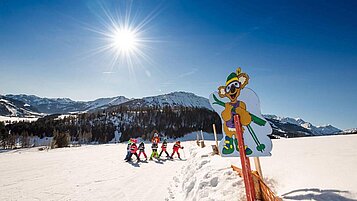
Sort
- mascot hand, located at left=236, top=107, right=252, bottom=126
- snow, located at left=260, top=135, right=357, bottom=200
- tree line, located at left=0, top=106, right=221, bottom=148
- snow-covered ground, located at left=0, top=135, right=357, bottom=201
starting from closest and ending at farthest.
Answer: snow, located at left=260, top=135, right=357, bottom=200 < snow-covered ground, located at left=0, top=135, right=357, bottom=201 < mascot hand, located at left=236, top=107, right=252, bottom=126 < tree line, located at left=0, top=106, right=221, bottom=148

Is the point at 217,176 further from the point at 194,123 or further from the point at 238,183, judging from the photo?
the point at 194,123

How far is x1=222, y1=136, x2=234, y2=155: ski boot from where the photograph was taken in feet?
11.3

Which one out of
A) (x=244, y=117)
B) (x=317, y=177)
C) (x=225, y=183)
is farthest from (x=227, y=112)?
(x=317, y=177)

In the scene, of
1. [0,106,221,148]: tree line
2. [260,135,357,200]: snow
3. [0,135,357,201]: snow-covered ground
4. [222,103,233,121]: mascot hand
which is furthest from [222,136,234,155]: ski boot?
[0,106,221,148]: tree line

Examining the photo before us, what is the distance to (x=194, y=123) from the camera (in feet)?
343

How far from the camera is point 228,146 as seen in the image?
3459 millimetres

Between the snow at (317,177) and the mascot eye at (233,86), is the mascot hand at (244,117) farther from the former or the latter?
the snow at (317,177)

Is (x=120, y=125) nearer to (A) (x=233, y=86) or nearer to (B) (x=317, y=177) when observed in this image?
(A) (x=233, y=86)

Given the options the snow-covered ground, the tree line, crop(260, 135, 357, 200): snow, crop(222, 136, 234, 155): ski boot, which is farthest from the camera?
the tree line

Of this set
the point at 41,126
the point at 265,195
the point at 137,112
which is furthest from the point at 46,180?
the point at 137,112

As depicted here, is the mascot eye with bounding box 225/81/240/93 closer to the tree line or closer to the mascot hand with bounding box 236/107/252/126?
the mascot hand with bounding box 236/107/252/126

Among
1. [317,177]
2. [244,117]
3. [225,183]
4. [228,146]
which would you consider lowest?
[225,183]

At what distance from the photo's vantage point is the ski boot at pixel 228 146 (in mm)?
3433

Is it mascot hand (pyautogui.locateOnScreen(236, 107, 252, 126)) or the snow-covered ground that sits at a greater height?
mascot hand (pyautogui.locateOnScreen(236, 107, 252, 126))
